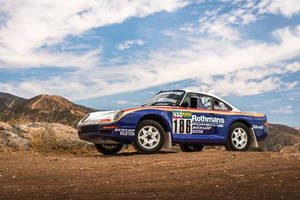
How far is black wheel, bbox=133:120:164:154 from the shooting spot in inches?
362

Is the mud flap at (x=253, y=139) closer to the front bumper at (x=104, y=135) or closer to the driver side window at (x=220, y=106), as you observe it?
the driver side window at (x=220, y=106)

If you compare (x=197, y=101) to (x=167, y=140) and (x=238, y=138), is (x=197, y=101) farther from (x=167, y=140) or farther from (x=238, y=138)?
(x=238, y=138)

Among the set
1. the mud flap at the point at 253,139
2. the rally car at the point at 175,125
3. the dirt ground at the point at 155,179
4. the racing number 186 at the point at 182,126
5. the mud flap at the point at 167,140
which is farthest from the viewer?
the mud flap at the point at 253,139

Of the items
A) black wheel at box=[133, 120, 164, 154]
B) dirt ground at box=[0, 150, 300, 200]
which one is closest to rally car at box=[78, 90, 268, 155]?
black wheel at box=[133, 120, 164, 154]

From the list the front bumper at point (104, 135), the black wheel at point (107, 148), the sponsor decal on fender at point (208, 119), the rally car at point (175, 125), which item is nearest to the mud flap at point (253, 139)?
the rally car at point (175, 125)

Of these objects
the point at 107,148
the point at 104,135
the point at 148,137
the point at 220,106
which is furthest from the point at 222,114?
the point at 104,135

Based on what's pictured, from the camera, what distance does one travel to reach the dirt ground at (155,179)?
176 inches

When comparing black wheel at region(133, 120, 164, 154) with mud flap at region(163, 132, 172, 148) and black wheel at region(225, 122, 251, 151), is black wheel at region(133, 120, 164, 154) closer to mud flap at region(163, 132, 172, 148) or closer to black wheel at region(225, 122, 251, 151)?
mud flap at region(163, 132, 172, 148)

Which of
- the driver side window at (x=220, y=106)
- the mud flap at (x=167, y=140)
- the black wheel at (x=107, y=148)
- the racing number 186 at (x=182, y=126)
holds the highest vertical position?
the driver side window at (x=220, y=106)

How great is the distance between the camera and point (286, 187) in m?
4.90

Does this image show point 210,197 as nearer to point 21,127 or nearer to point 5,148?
Answer: point 5,148

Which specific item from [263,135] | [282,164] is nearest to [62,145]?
[263,135]

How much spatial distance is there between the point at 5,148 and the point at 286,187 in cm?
891

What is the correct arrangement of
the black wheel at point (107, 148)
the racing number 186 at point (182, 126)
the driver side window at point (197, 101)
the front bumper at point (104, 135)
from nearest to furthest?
the front bumper at point (104, 135)
the racing number 186 at point (182, 126)
the driver side window at point (197, 101)
the black wheel at point (107, 148)
